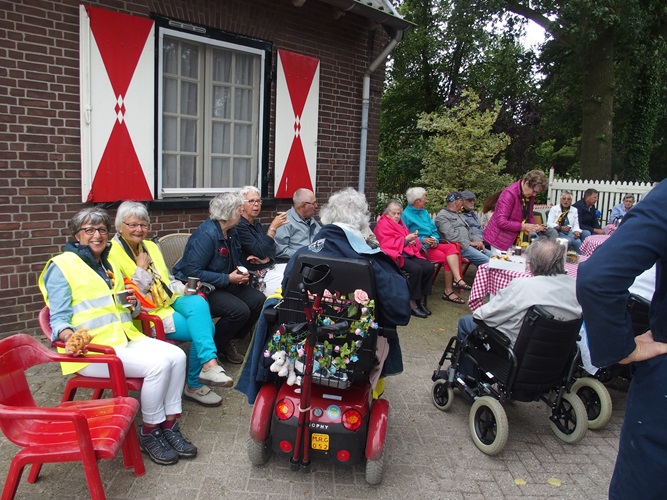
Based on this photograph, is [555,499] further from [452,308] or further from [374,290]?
[452,308]

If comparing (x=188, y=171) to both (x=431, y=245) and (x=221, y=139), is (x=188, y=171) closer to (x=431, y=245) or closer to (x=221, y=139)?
(x=221, y=139)

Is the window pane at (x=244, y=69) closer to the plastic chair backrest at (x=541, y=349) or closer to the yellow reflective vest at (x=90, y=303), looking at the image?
the yellow reflective vest at (x=90, y=303)

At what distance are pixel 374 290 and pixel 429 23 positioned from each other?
19.4 m

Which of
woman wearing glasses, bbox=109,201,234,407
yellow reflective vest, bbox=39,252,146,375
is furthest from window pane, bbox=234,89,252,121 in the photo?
yellow reflective vest, bbox=39,252,146,375

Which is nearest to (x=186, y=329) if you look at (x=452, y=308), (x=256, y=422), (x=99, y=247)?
(x=99, y=247)

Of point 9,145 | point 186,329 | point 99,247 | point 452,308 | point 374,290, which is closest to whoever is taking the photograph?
point 374,290

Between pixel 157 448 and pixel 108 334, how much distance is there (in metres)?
0.68

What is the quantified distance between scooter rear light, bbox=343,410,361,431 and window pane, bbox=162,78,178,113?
3974mm

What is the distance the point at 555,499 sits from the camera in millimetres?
2896

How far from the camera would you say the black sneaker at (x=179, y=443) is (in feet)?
9.92

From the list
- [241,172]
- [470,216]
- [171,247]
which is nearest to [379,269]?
[171,247]

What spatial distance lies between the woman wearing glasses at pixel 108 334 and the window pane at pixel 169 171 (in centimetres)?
252

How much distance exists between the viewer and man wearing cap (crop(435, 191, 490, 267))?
7.20 meters

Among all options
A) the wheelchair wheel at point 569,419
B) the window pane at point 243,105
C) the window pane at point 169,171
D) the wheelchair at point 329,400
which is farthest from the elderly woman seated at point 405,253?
the wheelchair at point 329,400
